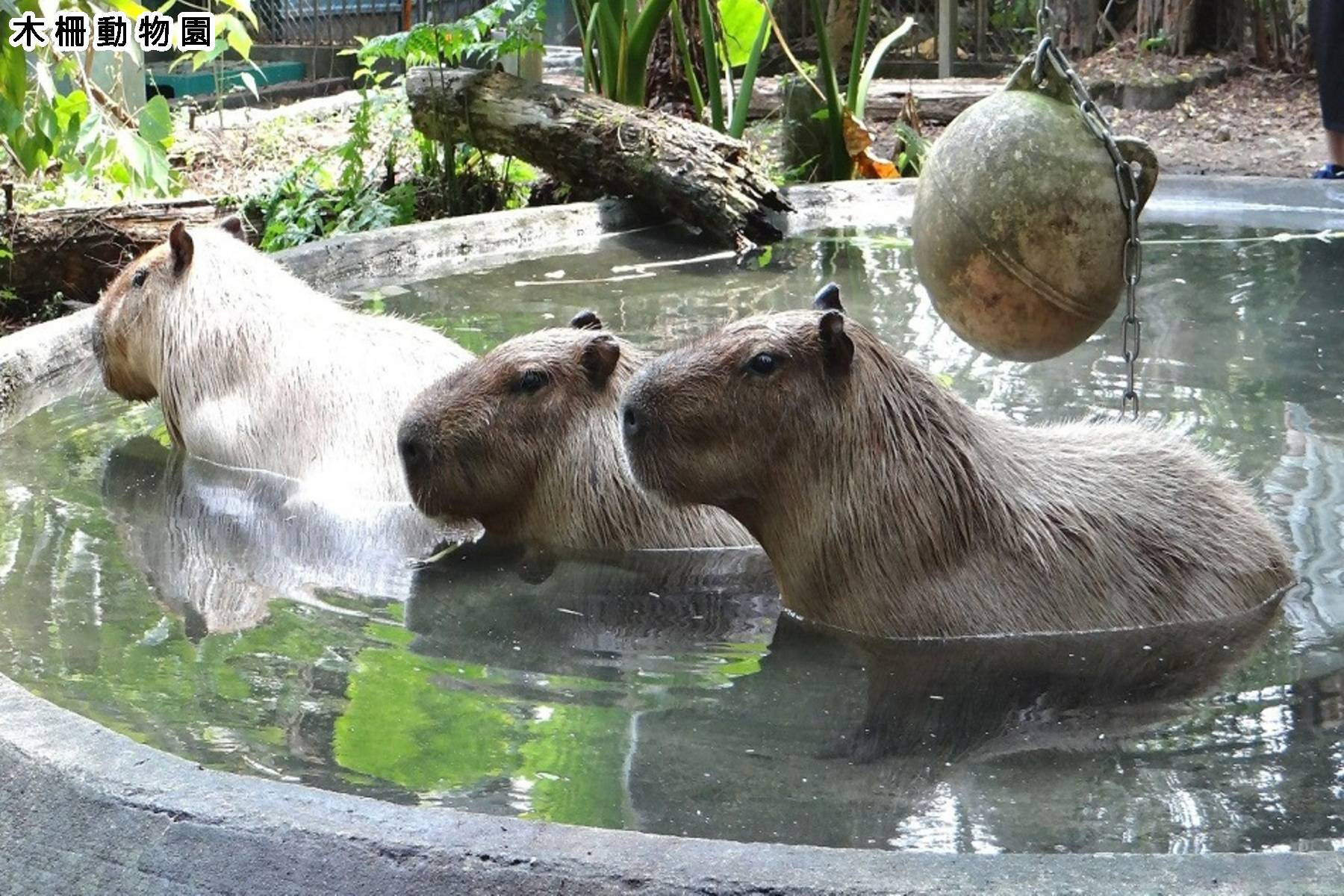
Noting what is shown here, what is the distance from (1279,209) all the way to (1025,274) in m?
6.39

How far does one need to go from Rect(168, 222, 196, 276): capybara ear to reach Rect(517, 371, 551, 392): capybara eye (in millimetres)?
1760

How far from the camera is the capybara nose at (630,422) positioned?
13.0 feet

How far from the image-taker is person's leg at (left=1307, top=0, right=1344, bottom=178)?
390 inches

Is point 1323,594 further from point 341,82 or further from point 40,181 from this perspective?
point 341,82

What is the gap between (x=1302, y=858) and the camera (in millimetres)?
2367

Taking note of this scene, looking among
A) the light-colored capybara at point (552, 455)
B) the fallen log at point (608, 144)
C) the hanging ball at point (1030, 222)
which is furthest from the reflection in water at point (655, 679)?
the fallen log at point (608, 144)

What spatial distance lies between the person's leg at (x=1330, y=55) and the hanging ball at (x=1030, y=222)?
6.27m

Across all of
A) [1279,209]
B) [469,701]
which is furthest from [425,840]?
[1279,209]

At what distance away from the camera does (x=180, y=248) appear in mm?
5887

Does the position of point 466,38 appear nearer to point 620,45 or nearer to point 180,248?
point 620,45

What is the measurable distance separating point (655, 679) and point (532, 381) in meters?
1.31

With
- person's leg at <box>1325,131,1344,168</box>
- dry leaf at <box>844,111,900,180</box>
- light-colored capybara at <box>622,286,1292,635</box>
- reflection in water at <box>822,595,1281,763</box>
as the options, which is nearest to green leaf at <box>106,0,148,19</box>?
light-colored capybara at <box>622,286,1292,635</box>

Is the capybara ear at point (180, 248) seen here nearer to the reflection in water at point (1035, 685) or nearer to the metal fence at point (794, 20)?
the reflection in water at point (1035, 685)

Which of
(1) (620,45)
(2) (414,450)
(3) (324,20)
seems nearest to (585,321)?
(2) (414,450)
